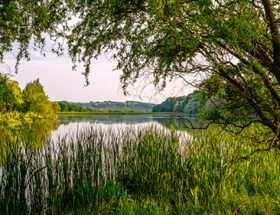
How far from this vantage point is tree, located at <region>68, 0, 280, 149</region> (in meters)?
3.12

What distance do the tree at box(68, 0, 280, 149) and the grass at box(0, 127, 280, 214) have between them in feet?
4.26

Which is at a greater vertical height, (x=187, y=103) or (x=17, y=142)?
(x=187, y=103)

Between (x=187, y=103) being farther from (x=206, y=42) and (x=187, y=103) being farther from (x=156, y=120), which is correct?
(x=156, y=120)

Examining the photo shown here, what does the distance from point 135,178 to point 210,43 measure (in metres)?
3.92

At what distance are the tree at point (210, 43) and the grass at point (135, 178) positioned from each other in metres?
1.30

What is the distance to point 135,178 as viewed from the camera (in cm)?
653

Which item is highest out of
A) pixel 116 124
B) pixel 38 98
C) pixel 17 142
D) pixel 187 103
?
pixel 38 98

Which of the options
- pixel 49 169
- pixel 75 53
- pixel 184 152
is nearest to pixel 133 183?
pixel 184 152

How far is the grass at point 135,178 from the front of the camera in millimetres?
5008

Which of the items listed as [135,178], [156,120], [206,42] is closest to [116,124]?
[156,120]

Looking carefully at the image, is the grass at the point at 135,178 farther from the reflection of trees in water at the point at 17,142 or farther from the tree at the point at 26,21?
the tree at the point at 26,21

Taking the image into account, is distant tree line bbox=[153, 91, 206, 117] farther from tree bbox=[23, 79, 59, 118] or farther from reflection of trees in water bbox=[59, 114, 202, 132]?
tree bbox=[23, 79, 59, 118]

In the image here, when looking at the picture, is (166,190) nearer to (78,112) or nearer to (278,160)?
(278,160)

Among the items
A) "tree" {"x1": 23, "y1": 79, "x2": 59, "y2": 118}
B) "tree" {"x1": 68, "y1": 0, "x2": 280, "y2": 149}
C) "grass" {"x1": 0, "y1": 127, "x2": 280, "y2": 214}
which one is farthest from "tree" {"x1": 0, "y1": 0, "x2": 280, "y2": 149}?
"tree" {"x1": 23, "y1": 79, "x2": 59, "y2": 118}
